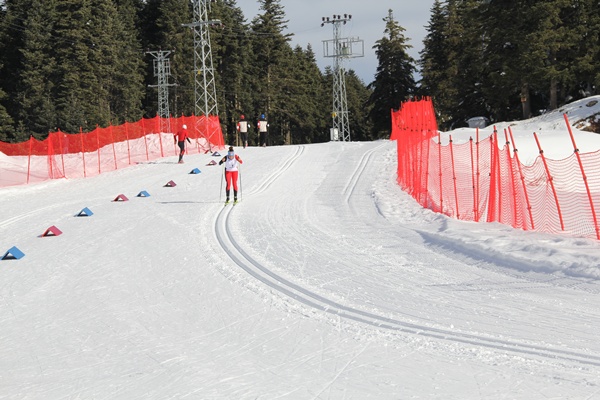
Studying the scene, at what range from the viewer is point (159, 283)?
10523mm

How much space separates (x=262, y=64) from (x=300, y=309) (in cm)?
8364

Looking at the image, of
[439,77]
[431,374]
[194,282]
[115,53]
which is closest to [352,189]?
[194,282]

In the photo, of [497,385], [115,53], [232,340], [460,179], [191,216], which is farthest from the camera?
[115,53]

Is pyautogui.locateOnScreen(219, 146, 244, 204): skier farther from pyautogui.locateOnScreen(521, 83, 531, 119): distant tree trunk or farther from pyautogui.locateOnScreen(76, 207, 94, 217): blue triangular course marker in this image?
pyautogui.locateOnScreen(521, 83, 531, 119): distant tree trunk

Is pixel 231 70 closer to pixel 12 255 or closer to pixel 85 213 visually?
pixel 85 213

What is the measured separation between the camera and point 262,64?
89.4m

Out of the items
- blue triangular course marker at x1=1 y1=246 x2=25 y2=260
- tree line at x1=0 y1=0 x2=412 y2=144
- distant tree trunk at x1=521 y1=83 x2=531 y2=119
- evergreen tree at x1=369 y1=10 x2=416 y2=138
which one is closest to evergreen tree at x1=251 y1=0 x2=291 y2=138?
tree line at x1=0 y1=0 x2=412 y2=144

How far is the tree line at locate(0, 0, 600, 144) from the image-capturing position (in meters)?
39.8

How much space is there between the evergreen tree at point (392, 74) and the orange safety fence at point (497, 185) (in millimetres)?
38906

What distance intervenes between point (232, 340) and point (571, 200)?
528 inches

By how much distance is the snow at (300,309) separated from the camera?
5.98 meters

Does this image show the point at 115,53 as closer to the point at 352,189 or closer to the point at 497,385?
the point at 352,189

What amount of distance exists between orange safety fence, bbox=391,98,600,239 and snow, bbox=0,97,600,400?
3.44 ft

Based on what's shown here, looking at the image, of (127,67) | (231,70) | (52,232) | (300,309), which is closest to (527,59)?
(52,232)
